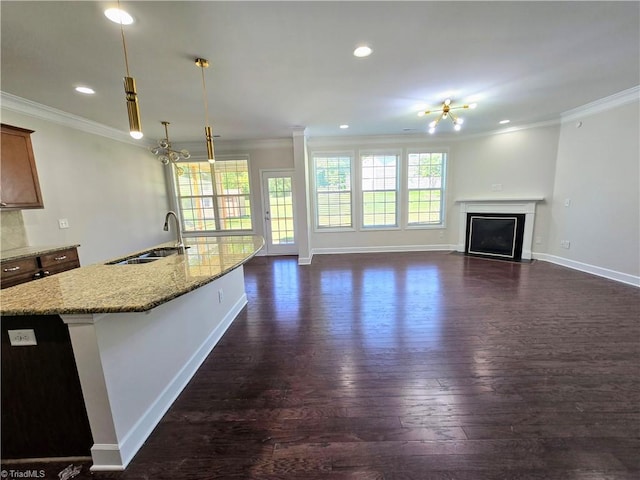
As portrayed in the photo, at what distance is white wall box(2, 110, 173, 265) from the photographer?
3.40 m

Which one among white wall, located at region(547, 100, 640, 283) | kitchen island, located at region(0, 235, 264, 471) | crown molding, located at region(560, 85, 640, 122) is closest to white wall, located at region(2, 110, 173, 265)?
kitchen island, located at region(0, 235, 264, 471)

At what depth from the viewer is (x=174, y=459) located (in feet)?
4.55

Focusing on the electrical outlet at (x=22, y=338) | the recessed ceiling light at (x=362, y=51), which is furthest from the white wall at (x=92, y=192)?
the recessed ceiling light at (x=362, y=51)

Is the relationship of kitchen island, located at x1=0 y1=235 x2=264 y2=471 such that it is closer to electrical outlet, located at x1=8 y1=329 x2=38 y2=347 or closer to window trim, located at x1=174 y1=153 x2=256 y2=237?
electrical outlet, located at x1=8 y1=329 x2=38 y2=347

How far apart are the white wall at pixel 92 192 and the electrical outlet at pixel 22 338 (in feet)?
9.62

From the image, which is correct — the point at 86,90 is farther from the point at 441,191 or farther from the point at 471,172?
the point at 471,172

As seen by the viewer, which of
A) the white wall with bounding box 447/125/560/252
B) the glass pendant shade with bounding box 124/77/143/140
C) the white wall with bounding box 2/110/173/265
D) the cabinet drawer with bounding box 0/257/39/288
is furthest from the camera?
the white wall with bounding box 447/125/560/252

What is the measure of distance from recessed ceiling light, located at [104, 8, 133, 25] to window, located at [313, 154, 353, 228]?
4.33 meters

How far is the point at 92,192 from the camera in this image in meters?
4.14

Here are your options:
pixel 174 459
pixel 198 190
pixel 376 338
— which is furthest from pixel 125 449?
pixel 198 190

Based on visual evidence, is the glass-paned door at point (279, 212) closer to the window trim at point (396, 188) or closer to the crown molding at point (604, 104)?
the window trim at point (396, 188)

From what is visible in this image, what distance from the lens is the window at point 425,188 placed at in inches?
234

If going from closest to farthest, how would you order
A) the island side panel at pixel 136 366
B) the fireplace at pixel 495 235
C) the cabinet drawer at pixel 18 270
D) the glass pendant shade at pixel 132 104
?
the island side panel at pixel 136 366, the glass pendant shade at pixel 132 104, the cabinet drawer at pixel 18 270, the fireplace at pixel 495 235

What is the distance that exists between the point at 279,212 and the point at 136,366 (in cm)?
494
